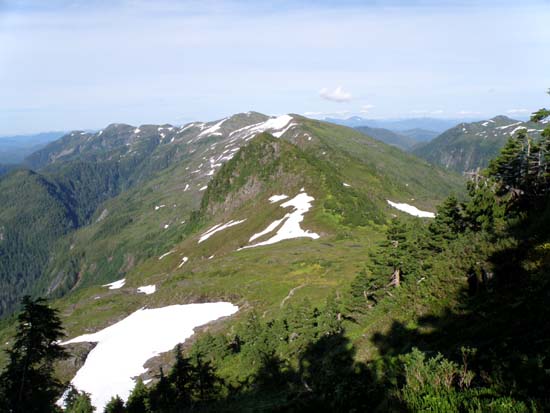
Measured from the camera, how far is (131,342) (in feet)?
179

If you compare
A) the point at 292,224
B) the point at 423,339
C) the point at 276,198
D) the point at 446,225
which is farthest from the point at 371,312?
the point at 276,198

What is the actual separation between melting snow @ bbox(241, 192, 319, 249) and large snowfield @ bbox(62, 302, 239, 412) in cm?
3103

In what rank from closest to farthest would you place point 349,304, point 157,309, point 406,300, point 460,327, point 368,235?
point 460,327
point 406,300
point 349,304
point 157,309
point 368,235

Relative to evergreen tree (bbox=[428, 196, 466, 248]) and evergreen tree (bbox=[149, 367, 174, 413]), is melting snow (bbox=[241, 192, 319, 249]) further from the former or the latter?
evergreen tree (bbox=[149, 367, 174, 413])

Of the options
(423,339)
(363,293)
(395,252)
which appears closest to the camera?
(423,339)

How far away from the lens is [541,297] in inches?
499

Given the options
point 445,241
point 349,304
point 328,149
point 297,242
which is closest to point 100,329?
point 297,242

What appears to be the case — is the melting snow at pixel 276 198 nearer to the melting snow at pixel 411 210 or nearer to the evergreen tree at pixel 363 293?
the melting snow at pixel 411 210

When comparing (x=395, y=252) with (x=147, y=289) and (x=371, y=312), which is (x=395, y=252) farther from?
(x=147, y=289)

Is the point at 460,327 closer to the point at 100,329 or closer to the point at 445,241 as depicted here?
the point at 445,241

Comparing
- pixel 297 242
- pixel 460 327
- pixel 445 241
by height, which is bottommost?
pixel 297 242

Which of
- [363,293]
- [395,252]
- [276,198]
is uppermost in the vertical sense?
[395,252]

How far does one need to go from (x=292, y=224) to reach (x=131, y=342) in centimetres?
4688

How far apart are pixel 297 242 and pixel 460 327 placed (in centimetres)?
6672
